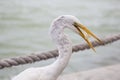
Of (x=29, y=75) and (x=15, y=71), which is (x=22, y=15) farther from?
(x=29, y=75)

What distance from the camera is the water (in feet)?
11.5

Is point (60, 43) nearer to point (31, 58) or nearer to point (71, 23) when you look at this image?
point (71, 23)

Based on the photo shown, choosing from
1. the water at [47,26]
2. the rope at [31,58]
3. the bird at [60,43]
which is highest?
the bird at [60,43]

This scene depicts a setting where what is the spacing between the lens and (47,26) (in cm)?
475

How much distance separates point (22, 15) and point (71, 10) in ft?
2.66

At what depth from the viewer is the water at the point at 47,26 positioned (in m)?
3.52

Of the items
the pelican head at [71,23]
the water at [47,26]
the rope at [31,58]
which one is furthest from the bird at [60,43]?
the water at [47,26]

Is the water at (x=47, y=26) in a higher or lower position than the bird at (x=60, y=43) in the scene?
lower

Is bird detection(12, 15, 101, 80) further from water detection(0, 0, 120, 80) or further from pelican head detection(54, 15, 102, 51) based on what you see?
water detection(0, 0, 120, 80)

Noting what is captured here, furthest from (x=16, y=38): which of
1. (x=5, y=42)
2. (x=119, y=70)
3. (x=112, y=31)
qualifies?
(x=119, y=70)

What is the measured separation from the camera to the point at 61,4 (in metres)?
5.88

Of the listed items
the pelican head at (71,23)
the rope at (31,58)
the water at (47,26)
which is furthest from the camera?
the water at (47,26)

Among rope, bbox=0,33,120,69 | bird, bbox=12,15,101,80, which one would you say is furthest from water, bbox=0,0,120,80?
bird, bbox=12,15,101,80

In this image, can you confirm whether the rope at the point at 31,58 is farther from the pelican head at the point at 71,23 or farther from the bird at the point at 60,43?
the pelican head at the point at 71,23
